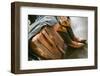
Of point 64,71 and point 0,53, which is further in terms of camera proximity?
point 64,71

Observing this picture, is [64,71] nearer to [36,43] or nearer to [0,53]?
[36,43]

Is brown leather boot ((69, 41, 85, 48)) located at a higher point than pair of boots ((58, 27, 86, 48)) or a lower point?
lower

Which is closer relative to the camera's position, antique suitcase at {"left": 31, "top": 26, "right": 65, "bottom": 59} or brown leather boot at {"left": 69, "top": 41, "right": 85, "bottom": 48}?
antique suitcase at {"left": 31, "top": 26, "right": 65, "bottom": 59}

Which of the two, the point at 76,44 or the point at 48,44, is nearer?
the point at 48,44

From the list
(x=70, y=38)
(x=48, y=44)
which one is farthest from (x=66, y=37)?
(x=48, y=44)

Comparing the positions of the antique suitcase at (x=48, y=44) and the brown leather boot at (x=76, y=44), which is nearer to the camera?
the antique suitcase at (x=48, y=44)

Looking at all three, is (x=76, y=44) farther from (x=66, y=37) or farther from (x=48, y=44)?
(x=48, y=44)

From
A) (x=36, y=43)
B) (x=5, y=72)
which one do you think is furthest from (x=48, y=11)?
(x=5, y=72)

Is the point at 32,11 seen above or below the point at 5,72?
above
